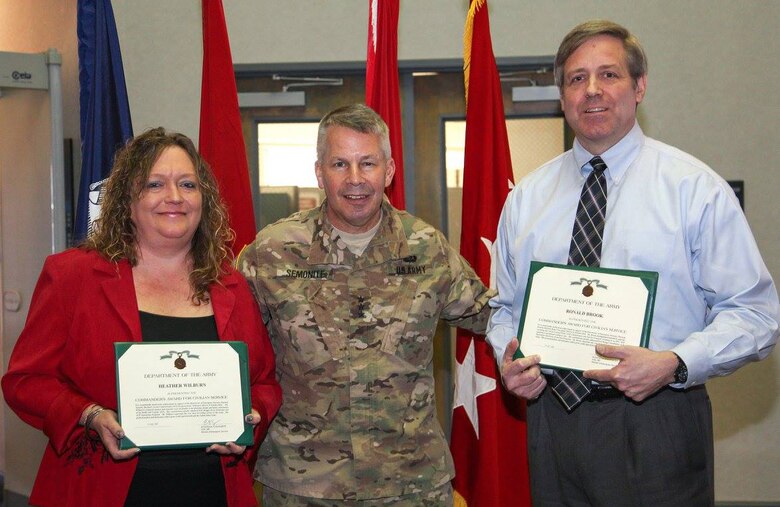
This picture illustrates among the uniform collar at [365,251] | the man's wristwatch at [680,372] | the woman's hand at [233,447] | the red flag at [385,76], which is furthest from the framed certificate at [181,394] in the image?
the red flag at [385,76]

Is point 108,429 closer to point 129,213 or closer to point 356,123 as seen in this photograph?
point 129,213

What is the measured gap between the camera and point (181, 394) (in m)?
2.38

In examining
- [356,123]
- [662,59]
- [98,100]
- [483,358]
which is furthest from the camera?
[662,59]

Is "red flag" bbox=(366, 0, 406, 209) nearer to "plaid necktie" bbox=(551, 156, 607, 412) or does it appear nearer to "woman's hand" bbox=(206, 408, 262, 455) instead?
"plaid necktie" bbox=(551, 156, 607, 412)

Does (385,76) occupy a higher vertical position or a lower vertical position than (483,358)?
higher

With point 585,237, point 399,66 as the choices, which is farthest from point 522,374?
point 399,66

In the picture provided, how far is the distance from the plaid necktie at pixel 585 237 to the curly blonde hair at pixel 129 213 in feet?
3.76

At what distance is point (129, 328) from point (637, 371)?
1.49 meters

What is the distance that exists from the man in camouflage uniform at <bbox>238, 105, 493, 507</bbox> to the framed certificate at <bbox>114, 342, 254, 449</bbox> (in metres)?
0.31

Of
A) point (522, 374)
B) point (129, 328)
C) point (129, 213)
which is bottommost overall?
point (522, 374)

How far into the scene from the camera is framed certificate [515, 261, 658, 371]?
2.18 meters

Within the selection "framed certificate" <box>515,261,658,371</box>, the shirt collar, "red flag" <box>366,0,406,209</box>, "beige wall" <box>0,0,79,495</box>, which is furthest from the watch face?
"beige wall" <box>0,0,79,495</box>

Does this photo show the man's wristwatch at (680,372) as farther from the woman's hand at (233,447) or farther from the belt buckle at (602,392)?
the woman's hand at (233,447)

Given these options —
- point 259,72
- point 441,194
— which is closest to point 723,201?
point 441,194
